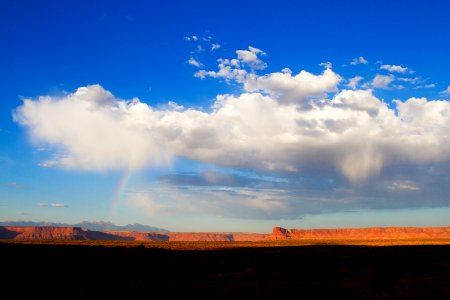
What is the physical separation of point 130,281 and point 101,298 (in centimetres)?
613

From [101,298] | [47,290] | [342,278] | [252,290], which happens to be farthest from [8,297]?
[342,278]

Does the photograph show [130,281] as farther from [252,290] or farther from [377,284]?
[377,284]

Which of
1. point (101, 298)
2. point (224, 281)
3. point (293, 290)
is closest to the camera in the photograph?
point (101, 298)

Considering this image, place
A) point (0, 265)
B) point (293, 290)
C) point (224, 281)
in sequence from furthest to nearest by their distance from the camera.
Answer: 1. point (0, 265)
2. point (224, 281)
3. point (293, 290)

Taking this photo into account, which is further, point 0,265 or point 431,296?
point 0,265

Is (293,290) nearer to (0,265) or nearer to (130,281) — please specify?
(130,281)

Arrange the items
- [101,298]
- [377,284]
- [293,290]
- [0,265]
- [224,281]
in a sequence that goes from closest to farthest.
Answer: [101,298]
[293,290]
[377,284]
[224,281]
[0,265]

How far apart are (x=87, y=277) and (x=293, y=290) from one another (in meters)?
14.4

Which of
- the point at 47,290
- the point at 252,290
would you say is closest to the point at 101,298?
the point at 47,290

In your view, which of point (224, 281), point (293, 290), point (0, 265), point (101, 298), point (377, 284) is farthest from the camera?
point (0, 265)

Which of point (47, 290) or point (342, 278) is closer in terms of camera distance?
point (47, 290)

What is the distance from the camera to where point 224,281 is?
81.9 feet

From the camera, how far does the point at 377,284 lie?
23.2 m

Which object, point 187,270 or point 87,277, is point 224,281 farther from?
point 87,277
